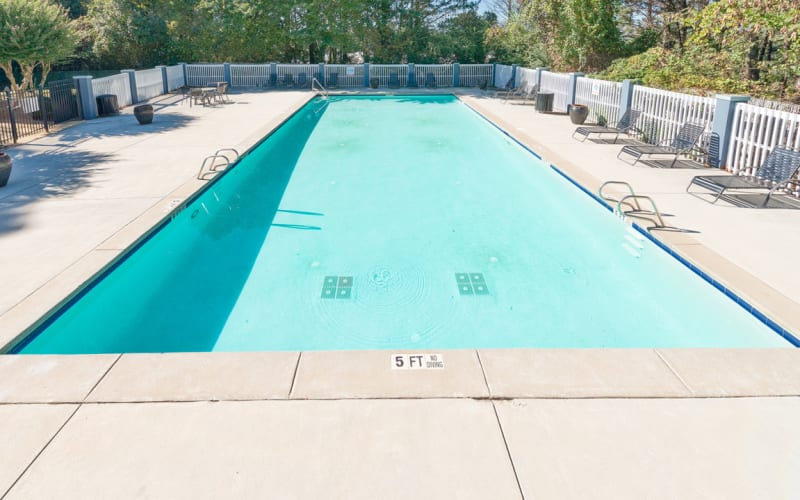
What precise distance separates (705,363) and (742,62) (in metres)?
18.1

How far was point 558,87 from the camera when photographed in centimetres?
1888

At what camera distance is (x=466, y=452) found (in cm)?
301

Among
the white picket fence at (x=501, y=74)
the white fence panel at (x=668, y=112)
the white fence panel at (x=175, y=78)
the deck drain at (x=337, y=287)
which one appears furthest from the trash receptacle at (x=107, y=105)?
the white picket fence at (x=501, y=74)

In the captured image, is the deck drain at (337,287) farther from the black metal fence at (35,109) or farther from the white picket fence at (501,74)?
the white picket fence at (501,74)

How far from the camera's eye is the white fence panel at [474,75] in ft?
91.5

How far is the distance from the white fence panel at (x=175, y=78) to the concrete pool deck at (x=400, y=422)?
20956 millimetres

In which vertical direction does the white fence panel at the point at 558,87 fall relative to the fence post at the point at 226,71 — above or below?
below

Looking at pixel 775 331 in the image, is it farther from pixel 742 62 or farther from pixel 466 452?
pixel 742 62

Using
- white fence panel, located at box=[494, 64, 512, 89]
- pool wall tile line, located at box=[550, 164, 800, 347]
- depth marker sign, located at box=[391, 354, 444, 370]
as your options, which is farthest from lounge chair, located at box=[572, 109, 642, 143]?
white fence panel, located at box=[494, 64, 512, 89]

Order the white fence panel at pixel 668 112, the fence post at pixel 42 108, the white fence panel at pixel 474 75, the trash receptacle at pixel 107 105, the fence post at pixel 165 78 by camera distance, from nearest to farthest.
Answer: the white fence panel at pixel 668 112
the fence post at pixel 42 108
the trash receptacle at pixel 107 105
the fence post at pixel 165 78
the white fence panel at pixel 474 75

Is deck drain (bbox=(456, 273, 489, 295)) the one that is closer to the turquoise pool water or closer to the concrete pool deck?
the turquoise pool water

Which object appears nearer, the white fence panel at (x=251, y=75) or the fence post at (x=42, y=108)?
the fence post at (x=42, y=108)

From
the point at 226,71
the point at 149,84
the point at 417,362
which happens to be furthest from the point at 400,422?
the point at 226,71

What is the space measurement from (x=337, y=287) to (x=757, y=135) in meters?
7.16
